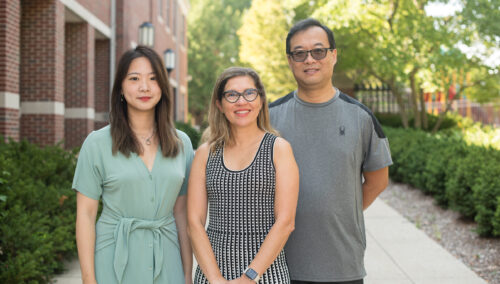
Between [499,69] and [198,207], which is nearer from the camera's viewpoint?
[198,207]

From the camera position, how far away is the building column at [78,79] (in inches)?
471

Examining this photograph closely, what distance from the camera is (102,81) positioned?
47.6ft

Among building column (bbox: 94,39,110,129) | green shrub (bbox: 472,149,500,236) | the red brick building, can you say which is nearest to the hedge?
green shrub (bbox: 472,149,500,236)

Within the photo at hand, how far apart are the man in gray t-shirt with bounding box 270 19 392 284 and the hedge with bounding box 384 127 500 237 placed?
154 inches

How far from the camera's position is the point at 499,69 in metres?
11.7

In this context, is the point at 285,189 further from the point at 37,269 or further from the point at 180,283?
the point at 37,269

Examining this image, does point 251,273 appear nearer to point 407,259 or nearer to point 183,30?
point 407,259

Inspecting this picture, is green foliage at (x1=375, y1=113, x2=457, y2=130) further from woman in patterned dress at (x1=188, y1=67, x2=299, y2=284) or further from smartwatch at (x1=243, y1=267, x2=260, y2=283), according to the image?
smartwatch at (x1=243, y1=267, x2=260, y2=283)

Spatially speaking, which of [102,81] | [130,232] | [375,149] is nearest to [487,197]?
[375,149]

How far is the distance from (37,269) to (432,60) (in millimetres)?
9784

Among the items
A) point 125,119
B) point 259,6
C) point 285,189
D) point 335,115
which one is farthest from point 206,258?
point 259,6

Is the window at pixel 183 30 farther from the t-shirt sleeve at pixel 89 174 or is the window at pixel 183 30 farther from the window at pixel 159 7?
the t-shirt sleeve at pixel 89 174

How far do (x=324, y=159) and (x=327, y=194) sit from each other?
184 millimetres

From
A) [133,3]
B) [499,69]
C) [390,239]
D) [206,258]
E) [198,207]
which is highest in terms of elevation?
[133,3]
